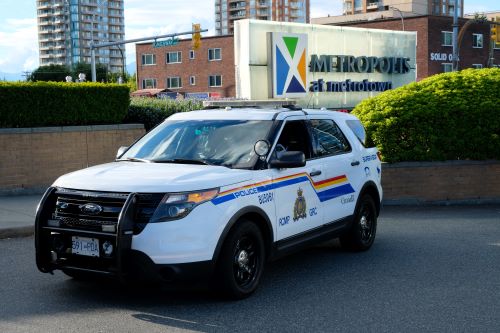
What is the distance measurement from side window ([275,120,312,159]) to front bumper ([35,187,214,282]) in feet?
6.73

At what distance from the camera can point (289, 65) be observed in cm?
2191

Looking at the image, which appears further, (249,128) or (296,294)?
(249,128)

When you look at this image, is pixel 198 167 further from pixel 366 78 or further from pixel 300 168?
pixel 366 78

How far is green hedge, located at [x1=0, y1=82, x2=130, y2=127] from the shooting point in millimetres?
14180

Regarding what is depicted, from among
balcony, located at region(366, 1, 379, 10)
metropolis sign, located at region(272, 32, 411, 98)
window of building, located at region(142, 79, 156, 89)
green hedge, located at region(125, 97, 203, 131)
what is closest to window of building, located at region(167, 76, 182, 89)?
window of building, located at region(142, 79, 156, 89)

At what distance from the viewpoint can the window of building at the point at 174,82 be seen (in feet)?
261

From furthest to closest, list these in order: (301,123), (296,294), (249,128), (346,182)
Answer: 1. (346,182)
2. (301,123)
3. (249,128)
4. (296,294)

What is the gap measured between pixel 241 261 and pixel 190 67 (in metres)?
73.0

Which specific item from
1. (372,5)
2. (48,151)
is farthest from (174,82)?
(372,5)

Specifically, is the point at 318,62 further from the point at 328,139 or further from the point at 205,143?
the point at 205,143

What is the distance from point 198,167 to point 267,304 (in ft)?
4.78

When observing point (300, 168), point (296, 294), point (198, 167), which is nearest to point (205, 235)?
point (198, 167)

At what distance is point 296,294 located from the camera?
22.1 ft

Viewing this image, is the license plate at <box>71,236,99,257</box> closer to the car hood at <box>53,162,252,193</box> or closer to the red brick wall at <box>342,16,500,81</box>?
the car hood at <box>53,162,252,193</box>
